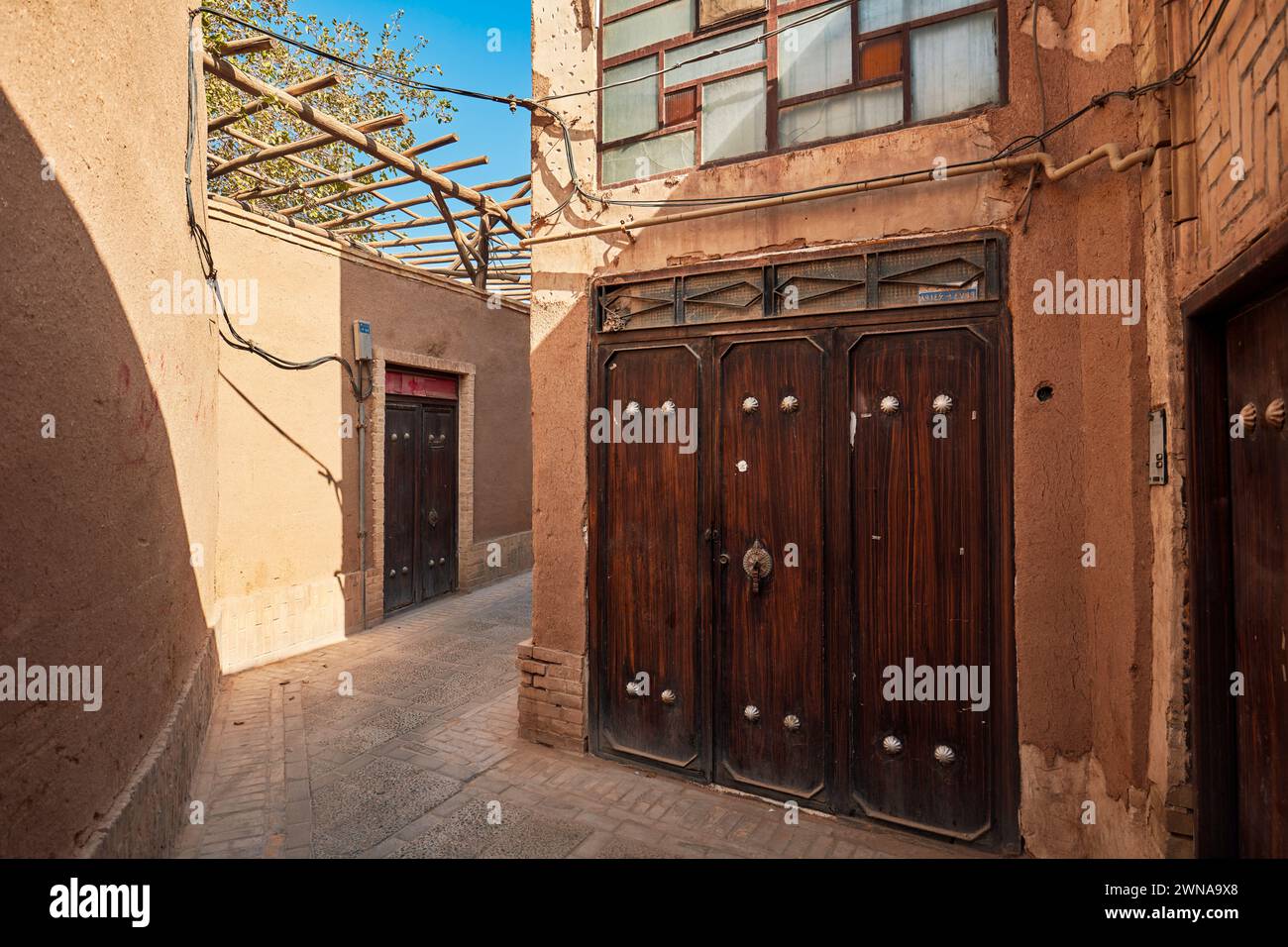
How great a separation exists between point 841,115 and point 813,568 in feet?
8.30

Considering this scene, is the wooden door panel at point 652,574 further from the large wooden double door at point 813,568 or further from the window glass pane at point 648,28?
the window glass pane at point 648,28

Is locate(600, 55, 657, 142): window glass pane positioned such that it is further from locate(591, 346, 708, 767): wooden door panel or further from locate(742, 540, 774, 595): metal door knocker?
locate(742, 540, 774, 595): metal door knocker

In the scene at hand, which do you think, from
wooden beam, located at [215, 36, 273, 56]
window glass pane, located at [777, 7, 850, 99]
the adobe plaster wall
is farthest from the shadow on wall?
window glass pane, located at [777, 7, 850, 99]

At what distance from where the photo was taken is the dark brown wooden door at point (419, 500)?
26.1 ft

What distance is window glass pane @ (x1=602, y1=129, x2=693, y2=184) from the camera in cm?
407

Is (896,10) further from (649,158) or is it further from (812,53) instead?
(649,158)

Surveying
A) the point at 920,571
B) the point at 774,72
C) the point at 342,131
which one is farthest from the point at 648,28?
the point at 920,571

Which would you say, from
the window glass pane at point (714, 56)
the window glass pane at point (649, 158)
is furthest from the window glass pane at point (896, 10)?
the window glass pane at point (649, 158)

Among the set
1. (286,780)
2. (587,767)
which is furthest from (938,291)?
(286,780)

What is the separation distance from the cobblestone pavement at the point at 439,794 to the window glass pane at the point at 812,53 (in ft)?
13.5

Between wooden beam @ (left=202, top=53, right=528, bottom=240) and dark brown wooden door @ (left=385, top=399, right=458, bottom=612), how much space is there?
2.63m

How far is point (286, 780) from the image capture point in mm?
4008

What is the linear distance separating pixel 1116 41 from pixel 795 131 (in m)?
1.50

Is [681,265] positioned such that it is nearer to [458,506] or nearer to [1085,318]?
[1085,318]
